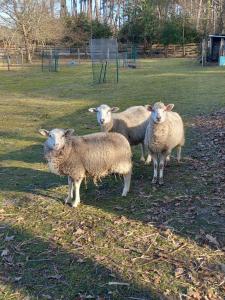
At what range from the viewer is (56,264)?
4.33 metres

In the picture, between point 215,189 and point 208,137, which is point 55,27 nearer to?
point 208,137

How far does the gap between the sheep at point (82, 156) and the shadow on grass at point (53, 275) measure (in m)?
1.18

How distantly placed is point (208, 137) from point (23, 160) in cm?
424

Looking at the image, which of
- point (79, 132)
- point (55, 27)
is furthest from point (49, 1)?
point (79, 132)

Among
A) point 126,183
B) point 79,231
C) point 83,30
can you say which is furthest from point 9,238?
point 83,30

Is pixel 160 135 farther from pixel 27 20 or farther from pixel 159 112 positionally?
pixel 27 20

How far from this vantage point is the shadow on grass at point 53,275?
12.6ft

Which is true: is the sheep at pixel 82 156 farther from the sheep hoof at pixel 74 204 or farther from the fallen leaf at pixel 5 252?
the fallen leaf at pixel 5 252

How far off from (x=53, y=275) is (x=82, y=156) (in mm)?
2042

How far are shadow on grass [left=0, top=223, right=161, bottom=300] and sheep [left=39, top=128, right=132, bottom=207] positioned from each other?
3.88 ft

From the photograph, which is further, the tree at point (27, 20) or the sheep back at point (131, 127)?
the tree at point (27, 20)

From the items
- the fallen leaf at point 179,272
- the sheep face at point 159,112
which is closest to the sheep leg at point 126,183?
the sheep face at point 159,112

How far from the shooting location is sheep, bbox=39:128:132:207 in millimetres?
5664

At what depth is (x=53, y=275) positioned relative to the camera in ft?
13.5
